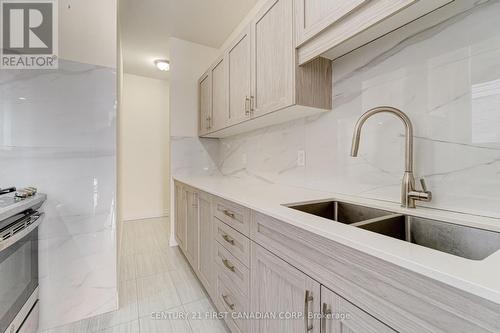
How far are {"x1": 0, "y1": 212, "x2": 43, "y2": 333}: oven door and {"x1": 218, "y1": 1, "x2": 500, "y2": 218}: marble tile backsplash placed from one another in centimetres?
165

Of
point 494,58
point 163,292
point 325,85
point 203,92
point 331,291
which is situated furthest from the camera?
point 203,92

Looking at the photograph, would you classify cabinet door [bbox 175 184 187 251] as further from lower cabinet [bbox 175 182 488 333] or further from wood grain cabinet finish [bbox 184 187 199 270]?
lower cabinet [bbox 175 182 488 333]

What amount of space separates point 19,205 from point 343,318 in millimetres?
1472

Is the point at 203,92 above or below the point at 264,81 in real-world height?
above

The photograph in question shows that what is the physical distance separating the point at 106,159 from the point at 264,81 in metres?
1.24

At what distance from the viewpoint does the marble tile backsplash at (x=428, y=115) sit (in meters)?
0.82

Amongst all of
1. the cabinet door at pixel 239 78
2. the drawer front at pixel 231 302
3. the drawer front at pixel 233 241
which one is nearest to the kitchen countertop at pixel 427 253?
the drawer front at pixel 233 241

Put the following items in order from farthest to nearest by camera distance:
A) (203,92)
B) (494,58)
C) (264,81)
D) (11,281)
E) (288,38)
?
(203,92) → (264,81) → (288,38) → (11,281) → (494,58)

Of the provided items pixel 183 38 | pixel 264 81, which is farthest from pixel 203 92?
pixel 264 81

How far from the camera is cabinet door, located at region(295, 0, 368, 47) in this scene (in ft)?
3.09

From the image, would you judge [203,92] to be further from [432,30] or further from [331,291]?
[331,291]

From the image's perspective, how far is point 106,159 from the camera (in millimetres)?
1597

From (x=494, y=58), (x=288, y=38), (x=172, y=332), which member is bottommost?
(x=172, y=332)

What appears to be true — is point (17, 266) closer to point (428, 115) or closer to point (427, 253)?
point (427, 253)
